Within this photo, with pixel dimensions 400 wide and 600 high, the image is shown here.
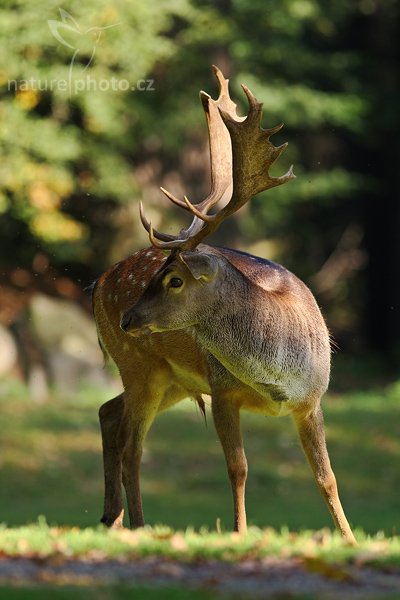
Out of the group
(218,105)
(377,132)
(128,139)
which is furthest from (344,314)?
(218,105)

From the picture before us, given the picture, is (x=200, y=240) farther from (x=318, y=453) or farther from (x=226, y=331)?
(x=318, y=453)

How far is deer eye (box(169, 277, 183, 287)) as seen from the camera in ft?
25.9

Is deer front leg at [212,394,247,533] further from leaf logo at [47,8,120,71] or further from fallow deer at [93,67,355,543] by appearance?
leaf logo at [47,8,120,71]

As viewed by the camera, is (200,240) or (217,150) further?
(217,150)

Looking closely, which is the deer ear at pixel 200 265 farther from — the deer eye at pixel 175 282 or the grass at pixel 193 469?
Result: the grass at pixel 193 469

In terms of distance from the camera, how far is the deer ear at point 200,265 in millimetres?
7871

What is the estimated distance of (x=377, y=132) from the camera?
1122 inches

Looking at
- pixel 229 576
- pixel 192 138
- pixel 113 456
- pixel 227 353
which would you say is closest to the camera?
pixel 229 576

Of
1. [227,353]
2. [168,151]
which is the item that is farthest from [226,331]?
[168,151]

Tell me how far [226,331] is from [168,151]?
16.0m

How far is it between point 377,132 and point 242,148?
2058cm

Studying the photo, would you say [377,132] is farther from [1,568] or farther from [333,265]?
[1,568]

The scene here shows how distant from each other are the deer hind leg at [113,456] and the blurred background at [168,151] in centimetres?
832

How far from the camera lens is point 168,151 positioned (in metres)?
23.8
